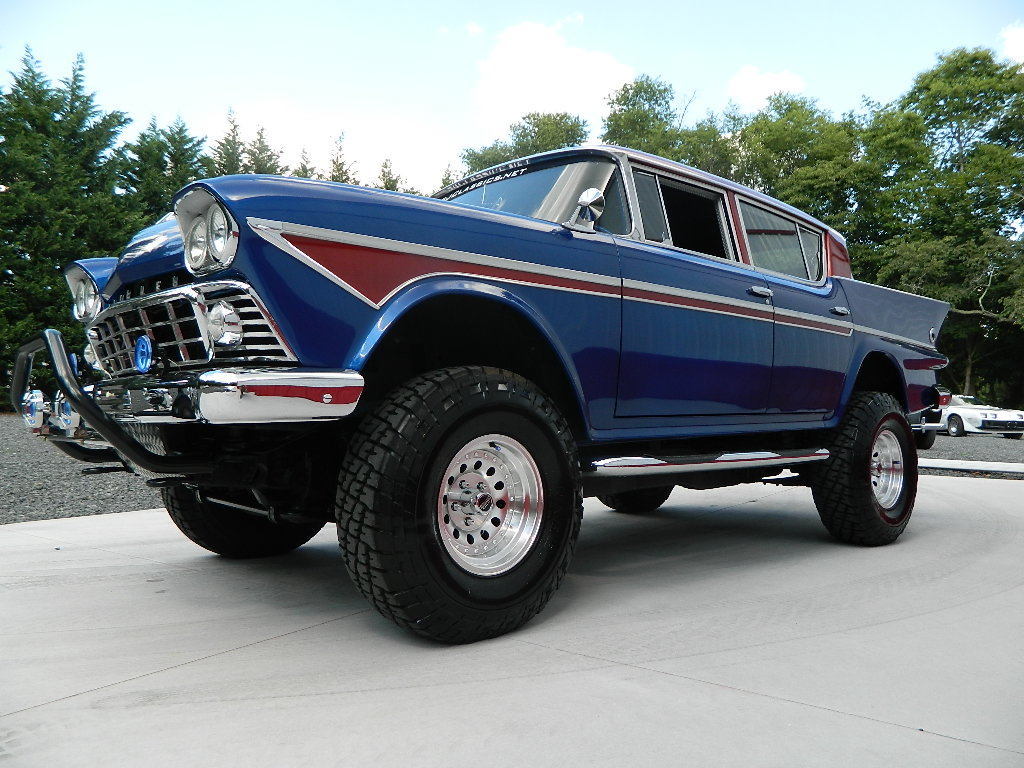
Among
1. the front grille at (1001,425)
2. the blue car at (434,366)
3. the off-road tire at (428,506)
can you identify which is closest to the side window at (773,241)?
the blue car at (434,366)

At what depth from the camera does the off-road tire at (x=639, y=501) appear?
536 centimetres

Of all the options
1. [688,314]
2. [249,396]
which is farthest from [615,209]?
[249,396]

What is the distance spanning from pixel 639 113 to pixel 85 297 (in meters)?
41.1

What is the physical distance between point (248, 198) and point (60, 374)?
0.80m

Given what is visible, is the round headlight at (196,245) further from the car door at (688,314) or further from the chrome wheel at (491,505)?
the car door at (688,314)

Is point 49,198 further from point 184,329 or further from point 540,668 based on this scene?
point 540,668

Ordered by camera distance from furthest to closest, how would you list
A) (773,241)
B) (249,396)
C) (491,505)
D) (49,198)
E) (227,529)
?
(49,198), (773,241), (227,529), (491,505), (249,396)

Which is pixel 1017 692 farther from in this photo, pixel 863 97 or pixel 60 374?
pixel 863 97

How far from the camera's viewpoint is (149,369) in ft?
8.06

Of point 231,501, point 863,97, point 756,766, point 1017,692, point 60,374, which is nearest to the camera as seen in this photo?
point 756,766

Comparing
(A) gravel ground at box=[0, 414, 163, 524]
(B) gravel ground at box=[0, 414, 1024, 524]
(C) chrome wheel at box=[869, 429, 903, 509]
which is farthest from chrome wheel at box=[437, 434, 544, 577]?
(A) gravel ground at box=[0, 414, 163, 524]

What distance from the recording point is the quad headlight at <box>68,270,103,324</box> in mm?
2902

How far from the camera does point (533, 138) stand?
43.1 m

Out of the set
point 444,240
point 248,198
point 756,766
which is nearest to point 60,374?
point 248,198
